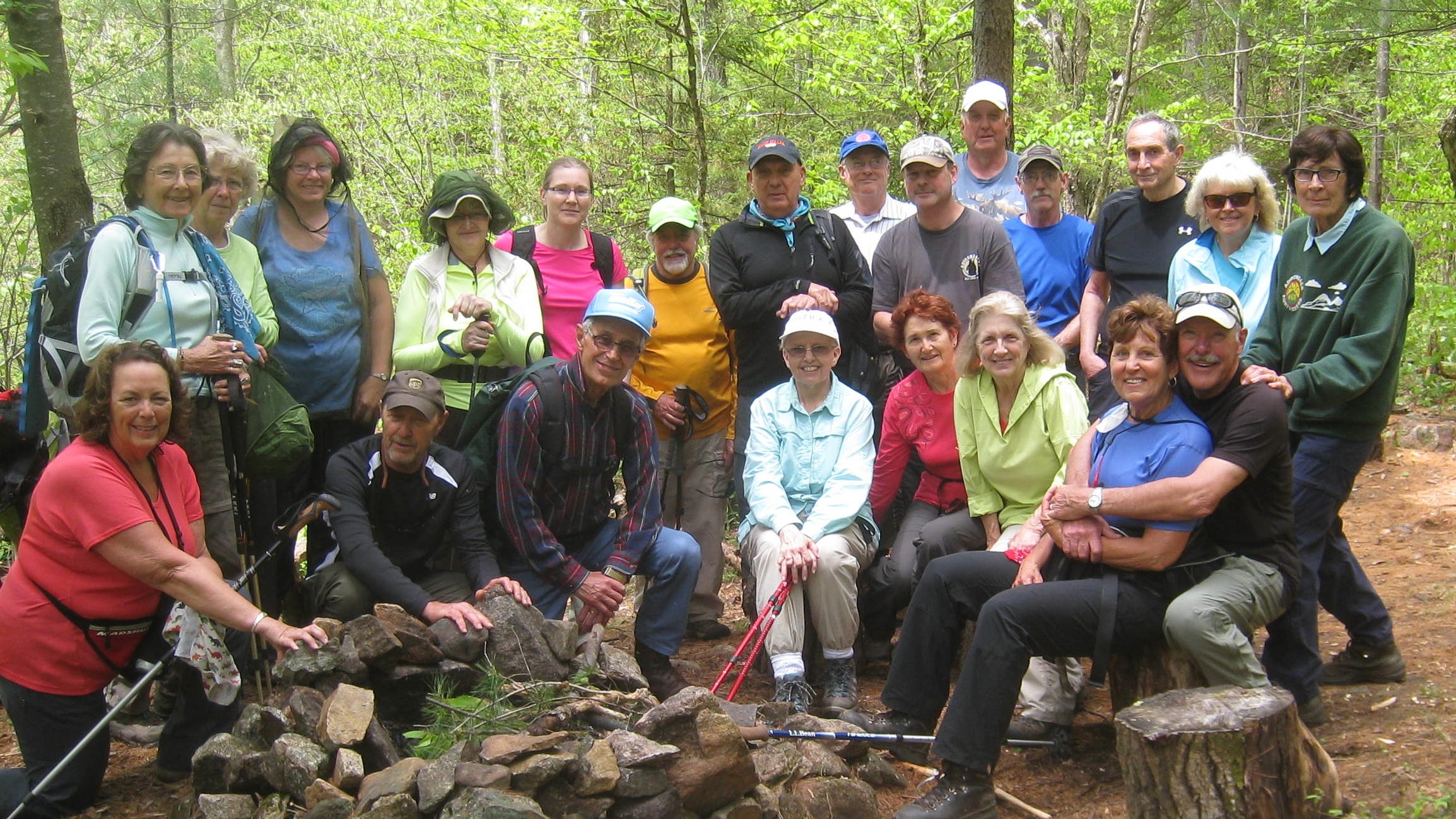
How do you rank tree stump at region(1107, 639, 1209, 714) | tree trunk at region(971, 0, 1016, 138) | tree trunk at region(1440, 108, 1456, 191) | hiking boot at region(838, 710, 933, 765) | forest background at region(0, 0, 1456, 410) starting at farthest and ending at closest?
forest background at region(0, 0, 1456, 410)
tree trunk at region(971, 0, 1016, 138)
tree trunk at region(1440, 108, 1456, 191)
hiking boot at region(838, 710, 933, 765)
tree stump at region(1107, 639, 1209, 714)

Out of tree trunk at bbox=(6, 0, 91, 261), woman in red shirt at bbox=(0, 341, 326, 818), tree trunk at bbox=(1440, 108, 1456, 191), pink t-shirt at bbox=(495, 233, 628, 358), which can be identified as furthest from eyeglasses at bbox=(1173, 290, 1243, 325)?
tree trunk at bbox=(6, 0, 91, 261)

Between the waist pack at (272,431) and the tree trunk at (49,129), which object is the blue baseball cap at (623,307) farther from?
the tree trunk at (49,129)

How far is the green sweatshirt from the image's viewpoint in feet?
13.6

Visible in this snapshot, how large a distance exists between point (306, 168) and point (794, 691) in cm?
341

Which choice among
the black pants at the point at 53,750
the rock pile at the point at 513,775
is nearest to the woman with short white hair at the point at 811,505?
the rock pile at the point at 513,775

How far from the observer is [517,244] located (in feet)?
18.4

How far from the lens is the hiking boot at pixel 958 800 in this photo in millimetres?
3658

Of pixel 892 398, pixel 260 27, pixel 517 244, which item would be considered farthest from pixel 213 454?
pixel 260 27

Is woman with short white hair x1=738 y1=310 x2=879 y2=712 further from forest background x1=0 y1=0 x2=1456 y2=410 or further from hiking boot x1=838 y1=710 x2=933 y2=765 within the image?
forest background x1=0 y1=0 x2=1456 y2=410

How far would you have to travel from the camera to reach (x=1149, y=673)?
155 inches

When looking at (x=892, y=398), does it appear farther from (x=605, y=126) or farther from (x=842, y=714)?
(x=605, y=126)

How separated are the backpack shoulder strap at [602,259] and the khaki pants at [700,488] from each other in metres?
1.00

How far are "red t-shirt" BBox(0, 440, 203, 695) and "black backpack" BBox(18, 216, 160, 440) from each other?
51 cm

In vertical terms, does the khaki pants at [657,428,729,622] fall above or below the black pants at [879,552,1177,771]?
above
